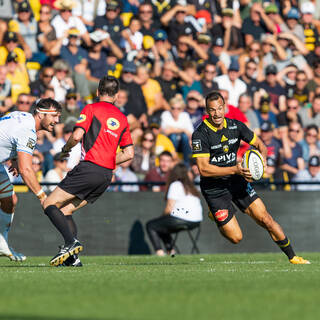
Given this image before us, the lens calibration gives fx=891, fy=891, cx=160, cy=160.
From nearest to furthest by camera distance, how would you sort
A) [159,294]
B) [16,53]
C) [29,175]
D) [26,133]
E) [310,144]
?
[159,294] → [29,175] → [26,133] → [16,53] → [310,144]

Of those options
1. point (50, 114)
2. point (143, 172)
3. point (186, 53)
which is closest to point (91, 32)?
point (186, 53)

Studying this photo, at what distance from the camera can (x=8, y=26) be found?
18234mm

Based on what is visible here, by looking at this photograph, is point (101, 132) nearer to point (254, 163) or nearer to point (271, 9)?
point (254, 163)

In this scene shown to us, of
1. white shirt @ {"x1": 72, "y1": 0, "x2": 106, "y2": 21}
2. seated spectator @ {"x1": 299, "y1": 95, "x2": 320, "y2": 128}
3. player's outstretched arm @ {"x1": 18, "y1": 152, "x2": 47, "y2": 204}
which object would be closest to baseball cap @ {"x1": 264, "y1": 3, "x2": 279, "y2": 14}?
seated spectator @ {"x1": 299, "y1": 95, "x2": 320, "y2": 128}

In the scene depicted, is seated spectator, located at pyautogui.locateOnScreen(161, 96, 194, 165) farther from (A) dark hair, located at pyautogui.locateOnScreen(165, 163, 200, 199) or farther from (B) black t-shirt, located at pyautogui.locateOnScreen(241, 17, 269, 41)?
(B) black t-shirt, located at pyautogui.locateOnScreen(241, 17, 269, 41)

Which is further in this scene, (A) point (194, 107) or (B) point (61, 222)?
(A) point (194, 107)

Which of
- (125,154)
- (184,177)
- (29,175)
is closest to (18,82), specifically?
(184,177)

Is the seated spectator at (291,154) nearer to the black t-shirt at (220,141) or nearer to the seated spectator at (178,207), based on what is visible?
the seated spectator at (178,207)

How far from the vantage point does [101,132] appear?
10758mm

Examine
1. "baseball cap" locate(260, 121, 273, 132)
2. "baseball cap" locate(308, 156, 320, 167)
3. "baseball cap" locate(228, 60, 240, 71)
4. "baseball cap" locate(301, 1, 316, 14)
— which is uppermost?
"baseball cap" locate(301, 1, 316, 14)

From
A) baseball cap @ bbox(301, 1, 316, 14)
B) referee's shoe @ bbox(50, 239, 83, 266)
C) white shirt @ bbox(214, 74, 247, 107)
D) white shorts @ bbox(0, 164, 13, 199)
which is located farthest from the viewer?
baseball cap @ bbox(301, 1, 316, 14)

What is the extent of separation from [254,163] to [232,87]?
8.53 m

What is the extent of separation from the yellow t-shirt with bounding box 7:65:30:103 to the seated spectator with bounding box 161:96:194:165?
2.85m

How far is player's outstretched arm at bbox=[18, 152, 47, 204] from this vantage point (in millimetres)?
10305
